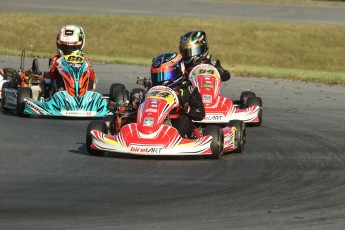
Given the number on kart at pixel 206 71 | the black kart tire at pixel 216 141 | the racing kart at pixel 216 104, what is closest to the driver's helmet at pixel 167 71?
the black kart tire at pixel 216 141

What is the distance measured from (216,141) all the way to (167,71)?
4.14 ft

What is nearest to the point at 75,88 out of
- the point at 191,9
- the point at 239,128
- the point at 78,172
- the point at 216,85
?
the point at 216,85

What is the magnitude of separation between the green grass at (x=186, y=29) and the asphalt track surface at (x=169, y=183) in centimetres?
1148

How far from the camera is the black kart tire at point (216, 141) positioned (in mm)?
9609

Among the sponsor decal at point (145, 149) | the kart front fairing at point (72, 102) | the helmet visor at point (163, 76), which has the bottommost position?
the kart front fairing at point (72, 102)

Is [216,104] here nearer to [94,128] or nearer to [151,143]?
[94,128]

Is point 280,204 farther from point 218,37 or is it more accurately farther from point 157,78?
point 218,37

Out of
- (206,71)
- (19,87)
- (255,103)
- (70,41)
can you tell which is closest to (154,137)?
(206,71)

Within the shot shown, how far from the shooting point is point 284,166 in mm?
9508

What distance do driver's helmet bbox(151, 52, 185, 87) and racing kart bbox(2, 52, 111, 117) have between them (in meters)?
2.17

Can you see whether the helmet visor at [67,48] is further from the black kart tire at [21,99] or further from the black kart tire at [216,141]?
the black kart tire at [216,141]

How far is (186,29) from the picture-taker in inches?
1042

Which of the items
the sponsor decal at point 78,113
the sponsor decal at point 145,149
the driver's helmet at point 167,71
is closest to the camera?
the sponsor decal at point 145,149

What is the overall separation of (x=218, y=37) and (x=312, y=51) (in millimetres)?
2523
